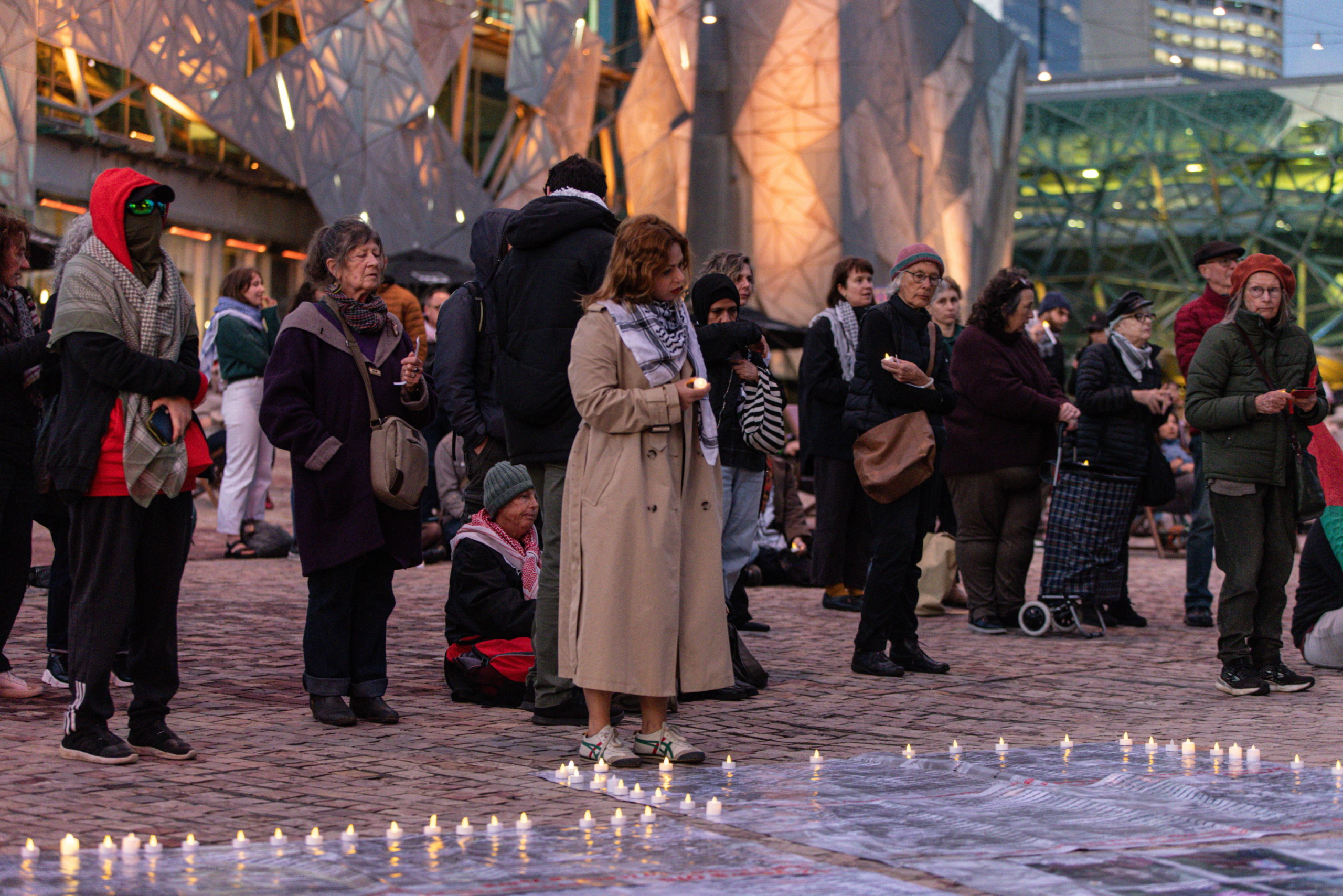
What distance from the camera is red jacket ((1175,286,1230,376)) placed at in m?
8.91

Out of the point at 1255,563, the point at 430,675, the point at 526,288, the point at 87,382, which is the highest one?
the point at 526,288

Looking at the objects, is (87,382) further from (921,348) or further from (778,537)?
(778,537)

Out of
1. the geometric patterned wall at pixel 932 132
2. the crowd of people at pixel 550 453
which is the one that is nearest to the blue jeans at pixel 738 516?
the crowd of people at pixel 550 453

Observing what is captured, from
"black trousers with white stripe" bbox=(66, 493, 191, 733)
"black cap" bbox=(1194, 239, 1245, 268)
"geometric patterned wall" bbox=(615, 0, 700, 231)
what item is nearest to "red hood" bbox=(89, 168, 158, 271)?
"black trousers with white stripe" bbox=(66, 493, 191, 733)

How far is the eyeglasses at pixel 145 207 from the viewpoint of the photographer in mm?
5090

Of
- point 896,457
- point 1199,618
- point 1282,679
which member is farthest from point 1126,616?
point 896,457

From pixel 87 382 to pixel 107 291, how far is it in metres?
0.29

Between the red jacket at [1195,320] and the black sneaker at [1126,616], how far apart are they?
1448mm

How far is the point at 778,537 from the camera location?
1145 centimetres

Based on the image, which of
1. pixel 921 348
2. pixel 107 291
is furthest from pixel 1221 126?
pixel 107 291

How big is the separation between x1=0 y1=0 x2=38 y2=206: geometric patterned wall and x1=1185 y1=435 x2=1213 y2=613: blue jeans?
13572 mm

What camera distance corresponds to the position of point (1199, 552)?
377 inches

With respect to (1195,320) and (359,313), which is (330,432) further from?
(1195,320)

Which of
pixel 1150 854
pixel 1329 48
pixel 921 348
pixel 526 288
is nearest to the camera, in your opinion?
pixel 1150 854
